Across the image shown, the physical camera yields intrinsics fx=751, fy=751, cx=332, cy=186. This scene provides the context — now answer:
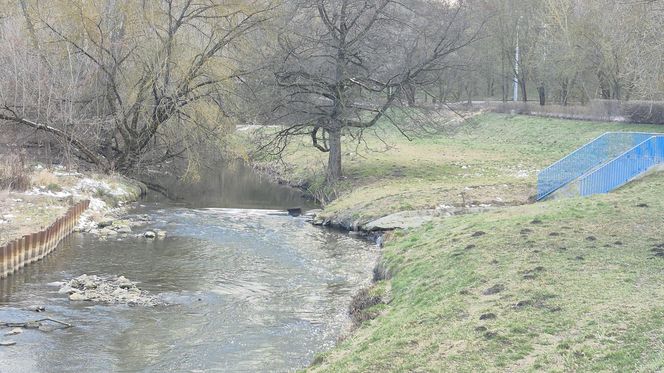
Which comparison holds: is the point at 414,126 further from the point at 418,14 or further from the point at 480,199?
the point at 480,199

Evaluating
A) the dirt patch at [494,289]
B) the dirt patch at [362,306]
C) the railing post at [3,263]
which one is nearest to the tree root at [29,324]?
the railing post at [3,263]

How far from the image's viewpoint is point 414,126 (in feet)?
132

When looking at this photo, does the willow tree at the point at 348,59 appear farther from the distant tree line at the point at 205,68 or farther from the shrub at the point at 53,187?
the shrub at the point at 53,187

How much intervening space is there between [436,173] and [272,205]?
28.5 ft

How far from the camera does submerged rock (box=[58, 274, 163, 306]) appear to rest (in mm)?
18067

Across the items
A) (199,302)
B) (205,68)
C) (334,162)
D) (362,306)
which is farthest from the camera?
(334,162)

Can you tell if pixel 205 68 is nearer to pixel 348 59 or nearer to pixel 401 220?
pixel 348 59

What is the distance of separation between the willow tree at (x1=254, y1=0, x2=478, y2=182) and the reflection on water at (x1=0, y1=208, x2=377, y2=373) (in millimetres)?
10495

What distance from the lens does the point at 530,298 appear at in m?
13.0

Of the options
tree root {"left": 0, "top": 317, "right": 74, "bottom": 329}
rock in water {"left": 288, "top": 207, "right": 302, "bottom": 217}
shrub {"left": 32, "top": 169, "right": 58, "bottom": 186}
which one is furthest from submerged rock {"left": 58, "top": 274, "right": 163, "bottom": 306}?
rock in water {"left": 288, "top": 207, "right": 302, "bottom": 217}

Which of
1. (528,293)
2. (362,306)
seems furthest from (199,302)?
(528,293)

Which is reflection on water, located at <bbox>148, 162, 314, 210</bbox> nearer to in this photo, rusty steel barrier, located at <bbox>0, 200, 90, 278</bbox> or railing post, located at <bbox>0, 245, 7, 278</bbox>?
rusty steel barrier, located at <bbox>0, 200, 90, 278</bbox>

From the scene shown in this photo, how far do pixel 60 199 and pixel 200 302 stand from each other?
45.6ft

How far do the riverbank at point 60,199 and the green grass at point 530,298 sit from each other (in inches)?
490
